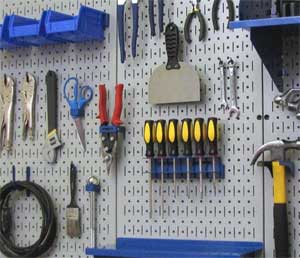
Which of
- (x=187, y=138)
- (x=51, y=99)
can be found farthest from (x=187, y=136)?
(x=51, y=99)

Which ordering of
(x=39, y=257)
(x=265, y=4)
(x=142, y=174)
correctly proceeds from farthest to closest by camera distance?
(x=39, y=257) → (x=142, y=174) → (x=265, y=4)

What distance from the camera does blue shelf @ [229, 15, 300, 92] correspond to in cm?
155

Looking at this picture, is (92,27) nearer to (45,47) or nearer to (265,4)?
(45,47)

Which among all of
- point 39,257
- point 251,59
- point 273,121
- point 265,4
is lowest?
point 39,257

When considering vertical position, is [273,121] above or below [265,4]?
below

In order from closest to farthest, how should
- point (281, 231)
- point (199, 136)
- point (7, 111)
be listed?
point (281, 231), point (199, 136), point (7, 111)

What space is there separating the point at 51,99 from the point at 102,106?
189mm

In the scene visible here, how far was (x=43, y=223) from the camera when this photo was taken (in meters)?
2.04

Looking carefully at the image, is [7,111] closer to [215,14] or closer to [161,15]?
[161,15]

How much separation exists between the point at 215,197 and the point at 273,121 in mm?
254

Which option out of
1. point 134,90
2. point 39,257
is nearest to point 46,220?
point 39,257

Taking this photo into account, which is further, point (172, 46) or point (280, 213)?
point (172, 46)

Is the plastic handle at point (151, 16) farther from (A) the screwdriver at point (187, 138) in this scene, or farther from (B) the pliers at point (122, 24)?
(A) the screwdriver at point (187, 138)

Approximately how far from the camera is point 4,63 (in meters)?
2.20
